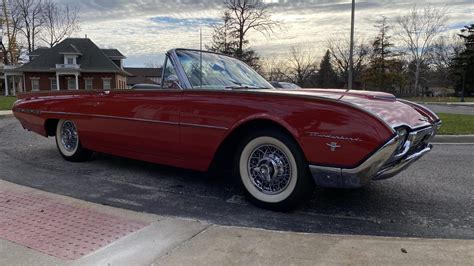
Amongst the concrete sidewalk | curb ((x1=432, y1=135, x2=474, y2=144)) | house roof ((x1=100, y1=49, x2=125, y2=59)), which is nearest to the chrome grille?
the concrete sidewalk

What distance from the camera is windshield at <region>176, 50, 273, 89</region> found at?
15.4 ft

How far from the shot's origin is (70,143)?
6082mm

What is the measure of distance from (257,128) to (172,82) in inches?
50.6

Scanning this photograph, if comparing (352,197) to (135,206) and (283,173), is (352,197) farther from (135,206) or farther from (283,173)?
(135,206)

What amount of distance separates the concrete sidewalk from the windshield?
76.1 inches

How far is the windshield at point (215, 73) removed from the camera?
471cm

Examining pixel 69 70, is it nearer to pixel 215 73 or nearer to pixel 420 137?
pixel 215 73

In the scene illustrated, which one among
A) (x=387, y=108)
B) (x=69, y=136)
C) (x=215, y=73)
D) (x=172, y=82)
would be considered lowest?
(x=69, y=136)

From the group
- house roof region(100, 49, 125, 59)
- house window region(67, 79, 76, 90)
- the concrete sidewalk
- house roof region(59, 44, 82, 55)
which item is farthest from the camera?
house roof region(100, 49, 125, 59)

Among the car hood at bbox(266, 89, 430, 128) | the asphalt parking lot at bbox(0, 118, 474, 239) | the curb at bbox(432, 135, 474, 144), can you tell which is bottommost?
the asphalt parking lot at bbox(0, 118, 474, 239)

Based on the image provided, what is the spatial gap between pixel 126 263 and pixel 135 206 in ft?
4.31

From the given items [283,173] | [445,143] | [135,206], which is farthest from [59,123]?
Result: [445,143]

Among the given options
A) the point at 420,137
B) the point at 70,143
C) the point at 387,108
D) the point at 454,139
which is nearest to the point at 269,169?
the point at 387,108

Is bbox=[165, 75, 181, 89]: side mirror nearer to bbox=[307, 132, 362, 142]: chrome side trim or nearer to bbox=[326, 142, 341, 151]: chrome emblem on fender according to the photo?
bbox=[307, 132, 362, 142]: chrome side trim
